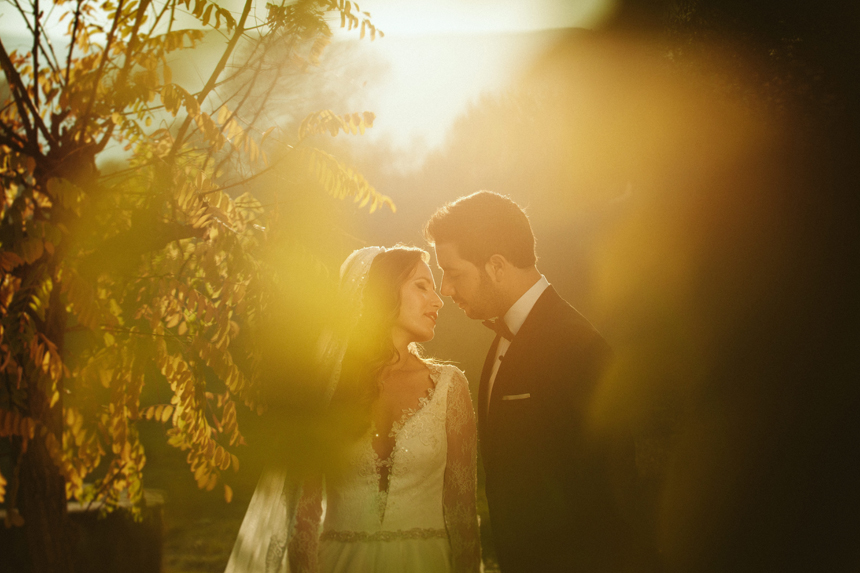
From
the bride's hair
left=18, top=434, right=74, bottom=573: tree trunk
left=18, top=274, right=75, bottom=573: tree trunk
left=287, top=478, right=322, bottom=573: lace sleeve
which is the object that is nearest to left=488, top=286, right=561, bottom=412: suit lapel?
the bride's hair

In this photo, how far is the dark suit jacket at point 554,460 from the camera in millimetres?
2252

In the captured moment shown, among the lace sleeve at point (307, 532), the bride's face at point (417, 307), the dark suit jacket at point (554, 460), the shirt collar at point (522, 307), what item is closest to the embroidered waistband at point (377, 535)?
the lace sleeve at point (307, 532)

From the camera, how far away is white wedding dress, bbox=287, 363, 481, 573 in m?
2.51

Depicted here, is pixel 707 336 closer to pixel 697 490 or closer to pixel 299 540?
pixel 697 490

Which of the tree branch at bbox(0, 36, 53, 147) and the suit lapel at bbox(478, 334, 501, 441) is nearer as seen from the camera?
the tree branch at bbox(0, 36, 53, 147)

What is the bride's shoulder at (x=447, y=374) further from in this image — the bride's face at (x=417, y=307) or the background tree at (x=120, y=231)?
the background tree at (x=120, y=231)

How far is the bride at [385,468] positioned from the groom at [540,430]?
10.8 inches

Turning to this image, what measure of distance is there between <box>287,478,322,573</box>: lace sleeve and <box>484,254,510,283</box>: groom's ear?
1449 mm

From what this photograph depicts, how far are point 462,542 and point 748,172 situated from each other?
11.5 ft

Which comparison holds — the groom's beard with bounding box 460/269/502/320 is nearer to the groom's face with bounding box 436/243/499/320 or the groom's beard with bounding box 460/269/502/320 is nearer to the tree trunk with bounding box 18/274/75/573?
the groom's face with bounding box 436/243/499/320

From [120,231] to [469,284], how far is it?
188 cm

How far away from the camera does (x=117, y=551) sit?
4.11 m

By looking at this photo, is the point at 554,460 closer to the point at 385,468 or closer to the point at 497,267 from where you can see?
the point at 385,468

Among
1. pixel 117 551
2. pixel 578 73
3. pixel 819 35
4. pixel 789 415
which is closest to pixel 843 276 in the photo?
pixel 789 415
